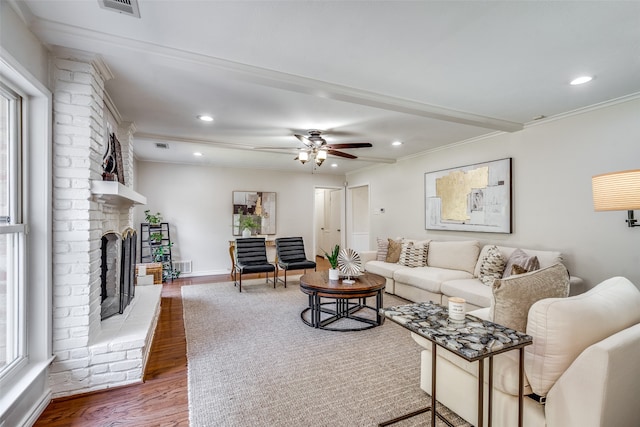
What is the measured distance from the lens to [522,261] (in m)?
3.33

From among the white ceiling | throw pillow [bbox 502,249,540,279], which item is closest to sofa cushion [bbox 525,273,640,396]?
the white ceiling

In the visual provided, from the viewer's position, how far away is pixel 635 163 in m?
2.81

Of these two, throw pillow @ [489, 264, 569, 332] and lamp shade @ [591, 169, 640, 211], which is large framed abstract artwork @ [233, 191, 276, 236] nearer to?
throw pillow @ [489, 264, 569, 332]

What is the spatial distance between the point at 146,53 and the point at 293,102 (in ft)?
4.27

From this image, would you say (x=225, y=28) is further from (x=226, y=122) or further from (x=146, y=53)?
(x=226, y=122)

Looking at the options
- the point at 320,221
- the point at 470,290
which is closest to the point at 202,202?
the point at 320,221

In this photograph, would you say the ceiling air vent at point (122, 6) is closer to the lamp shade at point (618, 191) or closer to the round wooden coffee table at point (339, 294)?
the round wooden coffee table at point (339, 294)

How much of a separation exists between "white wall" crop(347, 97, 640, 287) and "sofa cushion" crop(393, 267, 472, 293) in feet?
2.42

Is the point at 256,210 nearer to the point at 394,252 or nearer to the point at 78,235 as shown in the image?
the point at 394,252

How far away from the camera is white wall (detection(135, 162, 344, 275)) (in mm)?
6043

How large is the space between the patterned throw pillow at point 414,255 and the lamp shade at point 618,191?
2.64 m

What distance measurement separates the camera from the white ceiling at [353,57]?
66.0 inches

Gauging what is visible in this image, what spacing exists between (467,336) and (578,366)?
1.61 feet

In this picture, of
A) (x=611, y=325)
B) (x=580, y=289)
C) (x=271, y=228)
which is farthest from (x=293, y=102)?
(x=271, y=228)
